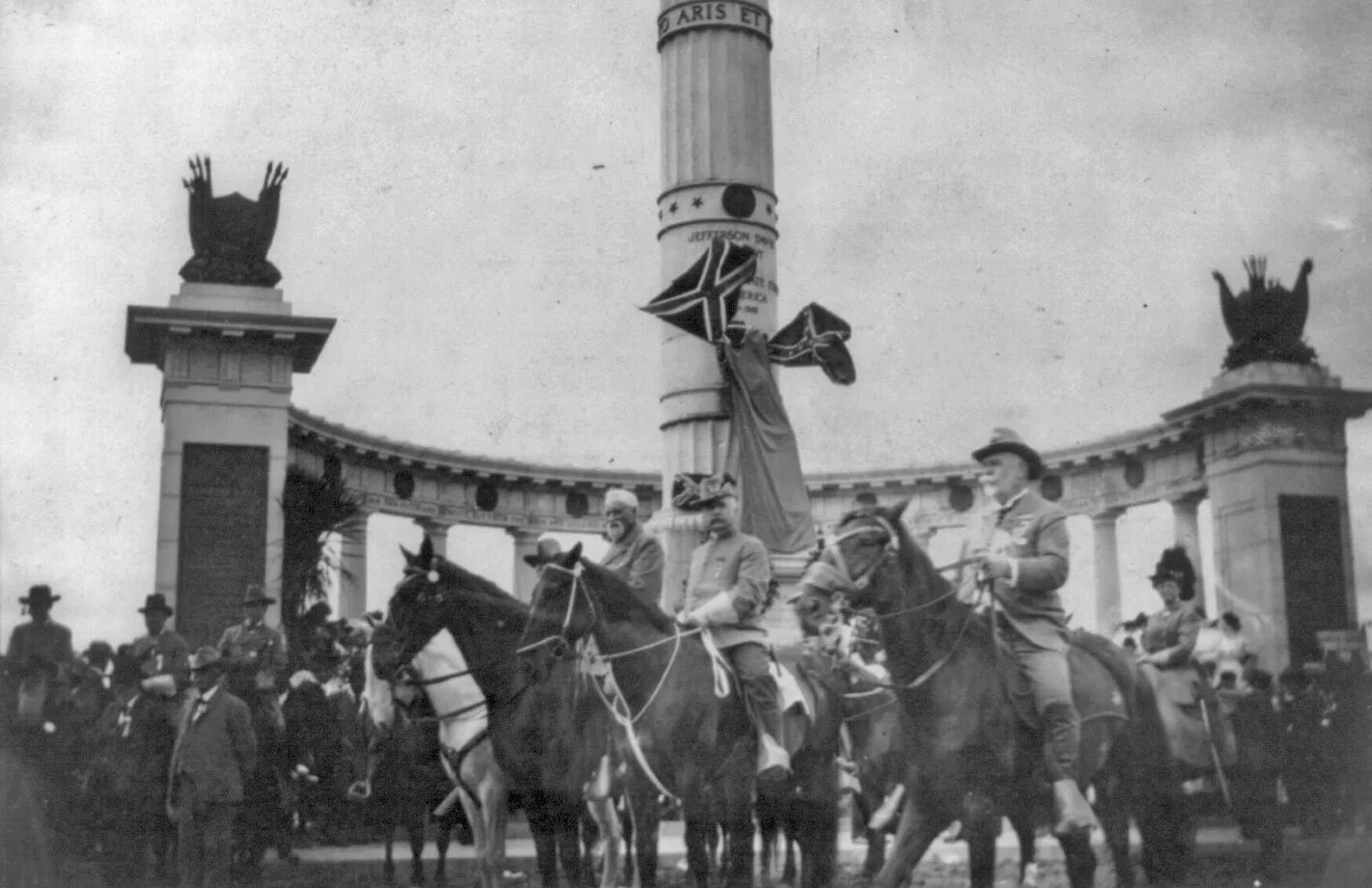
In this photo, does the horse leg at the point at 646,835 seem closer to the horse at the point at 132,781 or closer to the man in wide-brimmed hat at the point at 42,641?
the horse at the point at 132,781

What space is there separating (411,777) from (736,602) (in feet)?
16.3

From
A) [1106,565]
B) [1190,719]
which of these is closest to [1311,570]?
[1106,565]

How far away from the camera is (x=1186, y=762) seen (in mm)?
11672

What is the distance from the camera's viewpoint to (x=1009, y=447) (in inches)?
363

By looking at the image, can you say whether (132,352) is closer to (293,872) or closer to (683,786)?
(293,872)

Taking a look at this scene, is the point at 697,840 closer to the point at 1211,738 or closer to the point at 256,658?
the point at 1211,738

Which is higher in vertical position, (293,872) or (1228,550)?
(1228,550)

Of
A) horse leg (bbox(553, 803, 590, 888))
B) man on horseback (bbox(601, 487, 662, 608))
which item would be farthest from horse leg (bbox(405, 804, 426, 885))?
horse leg (bbox(553, 803, 590, 888))

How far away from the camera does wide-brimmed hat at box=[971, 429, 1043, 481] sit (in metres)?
9.23

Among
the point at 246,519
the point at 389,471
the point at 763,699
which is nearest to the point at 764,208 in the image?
the point at 246,519

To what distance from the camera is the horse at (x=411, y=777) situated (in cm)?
1080

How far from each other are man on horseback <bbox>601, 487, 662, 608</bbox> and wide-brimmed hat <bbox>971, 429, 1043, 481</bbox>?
280 centimetres

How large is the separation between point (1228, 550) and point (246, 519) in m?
17.7

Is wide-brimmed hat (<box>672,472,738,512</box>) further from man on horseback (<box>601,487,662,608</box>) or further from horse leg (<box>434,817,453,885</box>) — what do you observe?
horse leg (<box>434,817,453,885</box>)
